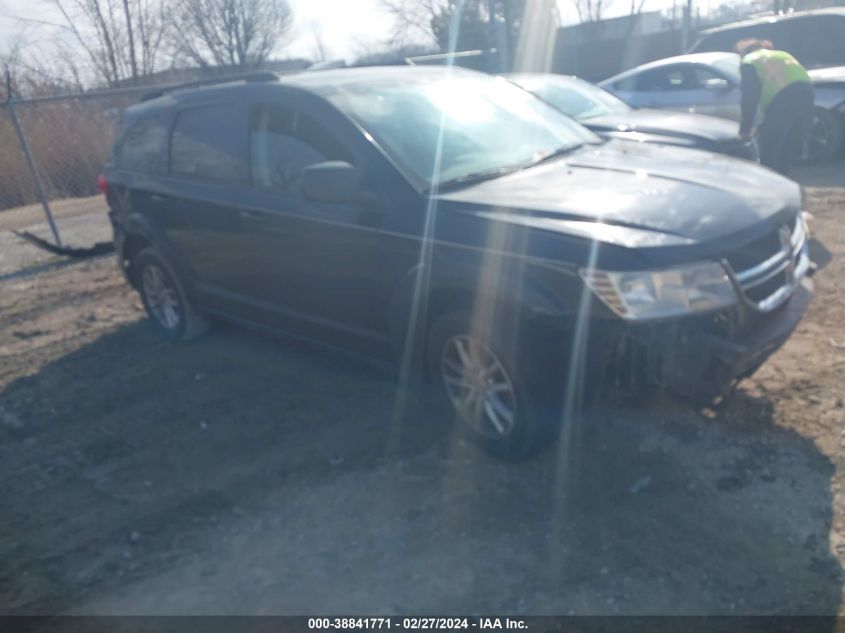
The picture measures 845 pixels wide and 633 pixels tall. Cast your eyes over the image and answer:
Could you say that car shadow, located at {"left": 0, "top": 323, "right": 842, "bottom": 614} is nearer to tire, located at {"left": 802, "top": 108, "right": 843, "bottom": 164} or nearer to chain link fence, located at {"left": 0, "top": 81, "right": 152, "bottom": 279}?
tire, located at {"left": 802, "top": 108, "right": 843, "bottom": 164}

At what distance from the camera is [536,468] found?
175 inches

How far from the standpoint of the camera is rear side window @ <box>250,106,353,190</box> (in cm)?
509

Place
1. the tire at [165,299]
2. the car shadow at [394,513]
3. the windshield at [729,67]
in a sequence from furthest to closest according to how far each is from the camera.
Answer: the windshield at [729,67]
the tire at [165,299]
the car shadow at [394,513]

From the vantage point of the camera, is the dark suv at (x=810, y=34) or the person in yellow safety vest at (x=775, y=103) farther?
the dark suv at (x=810, y=34)

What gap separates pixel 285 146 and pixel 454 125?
1.01 metres

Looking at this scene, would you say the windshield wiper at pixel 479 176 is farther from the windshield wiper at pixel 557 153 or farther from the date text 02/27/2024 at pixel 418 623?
the date text 02/27/2024 at pixel 418 623

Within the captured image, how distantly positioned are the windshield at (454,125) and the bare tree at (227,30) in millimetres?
21283

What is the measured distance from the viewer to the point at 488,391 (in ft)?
14.5

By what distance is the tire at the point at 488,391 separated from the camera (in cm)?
423

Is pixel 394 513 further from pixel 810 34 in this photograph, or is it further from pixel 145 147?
pixel 810 34

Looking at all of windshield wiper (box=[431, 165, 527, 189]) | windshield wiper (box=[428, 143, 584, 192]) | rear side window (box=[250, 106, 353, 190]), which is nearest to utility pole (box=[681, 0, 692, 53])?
windshield wiper (box=[428, 143, 584, 192])

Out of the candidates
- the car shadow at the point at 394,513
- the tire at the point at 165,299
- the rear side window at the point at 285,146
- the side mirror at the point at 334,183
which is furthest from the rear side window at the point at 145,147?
the side mirror at the point at 334,183

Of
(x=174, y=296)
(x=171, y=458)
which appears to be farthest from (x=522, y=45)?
(x=171, y=458)

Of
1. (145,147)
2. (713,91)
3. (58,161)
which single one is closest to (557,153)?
(145,147)
